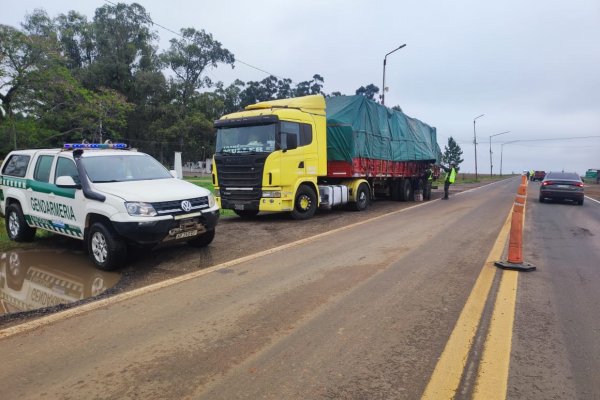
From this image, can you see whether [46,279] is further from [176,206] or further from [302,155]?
[302,155]

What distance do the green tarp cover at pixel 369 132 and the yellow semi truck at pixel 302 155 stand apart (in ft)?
0.10

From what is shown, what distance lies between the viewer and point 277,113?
11461mm

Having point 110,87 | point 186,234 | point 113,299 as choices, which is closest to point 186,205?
point 186,234

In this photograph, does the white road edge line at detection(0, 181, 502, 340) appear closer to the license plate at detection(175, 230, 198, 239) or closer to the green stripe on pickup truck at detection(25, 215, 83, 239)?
the license plate at detection(175, 230, 198, 239)

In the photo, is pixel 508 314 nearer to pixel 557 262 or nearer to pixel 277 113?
pixel 557 262

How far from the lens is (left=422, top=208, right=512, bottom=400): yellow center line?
3.03 metres

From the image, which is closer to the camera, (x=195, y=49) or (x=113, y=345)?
(x=113, y=345)

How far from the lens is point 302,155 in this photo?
12.1 metres

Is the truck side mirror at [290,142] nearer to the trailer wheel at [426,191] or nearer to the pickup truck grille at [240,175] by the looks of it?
the pickup truck grille at [240,175]

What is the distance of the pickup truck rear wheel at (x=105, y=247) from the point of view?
20.9 ft

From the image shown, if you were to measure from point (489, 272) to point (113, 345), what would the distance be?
15.9ft

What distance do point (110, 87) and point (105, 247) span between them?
150ft

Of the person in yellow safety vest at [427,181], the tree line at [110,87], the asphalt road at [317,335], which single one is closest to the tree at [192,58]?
the tree line at [110,87]

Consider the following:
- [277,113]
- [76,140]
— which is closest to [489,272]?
[277,113]
